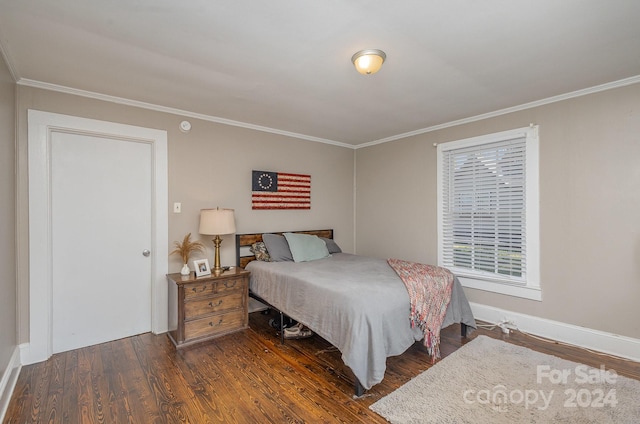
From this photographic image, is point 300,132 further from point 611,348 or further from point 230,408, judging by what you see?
point 611,348

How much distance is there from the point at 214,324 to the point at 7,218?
1.87 m

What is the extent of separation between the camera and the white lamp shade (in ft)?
10.4

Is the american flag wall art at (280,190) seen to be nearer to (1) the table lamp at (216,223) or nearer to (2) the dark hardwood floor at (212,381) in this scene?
(1) the table lamp at (216,223)

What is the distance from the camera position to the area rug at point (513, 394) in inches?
75.0

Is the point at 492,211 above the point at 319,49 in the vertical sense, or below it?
below

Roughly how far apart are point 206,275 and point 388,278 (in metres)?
1.88

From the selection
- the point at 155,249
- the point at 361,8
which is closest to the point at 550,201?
the point at 361,8

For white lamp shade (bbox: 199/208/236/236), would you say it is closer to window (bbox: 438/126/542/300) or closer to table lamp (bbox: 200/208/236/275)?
table lamp (bbox: 200/208/236/275)

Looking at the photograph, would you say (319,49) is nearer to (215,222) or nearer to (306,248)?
(215,222)

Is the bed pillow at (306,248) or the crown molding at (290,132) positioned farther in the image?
the bed pillow at (306,248)

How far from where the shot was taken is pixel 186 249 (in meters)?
3.21

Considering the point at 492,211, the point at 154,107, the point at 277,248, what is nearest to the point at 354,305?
the point at 277,248

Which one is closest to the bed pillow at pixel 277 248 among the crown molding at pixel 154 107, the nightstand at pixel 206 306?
the nightstand at pixel 206 306

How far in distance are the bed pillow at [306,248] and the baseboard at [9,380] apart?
2.49 meters
